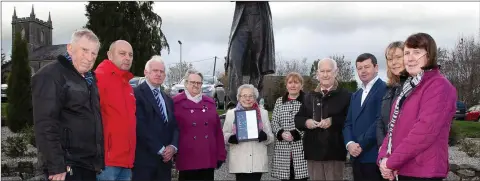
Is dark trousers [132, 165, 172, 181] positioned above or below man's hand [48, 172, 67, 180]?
below

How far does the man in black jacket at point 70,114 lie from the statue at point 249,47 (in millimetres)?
3355

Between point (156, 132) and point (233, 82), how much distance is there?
2.41m

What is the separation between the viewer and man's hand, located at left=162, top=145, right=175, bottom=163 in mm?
5109

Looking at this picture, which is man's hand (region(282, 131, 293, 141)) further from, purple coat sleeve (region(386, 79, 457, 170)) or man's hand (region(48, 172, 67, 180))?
man's hand (region(48, 172, 67, 180))

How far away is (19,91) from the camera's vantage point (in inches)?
654

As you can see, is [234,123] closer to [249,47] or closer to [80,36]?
[249,47]

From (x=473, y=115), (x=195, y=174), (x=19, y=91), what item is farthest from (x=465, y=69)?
(x=195, y=174)

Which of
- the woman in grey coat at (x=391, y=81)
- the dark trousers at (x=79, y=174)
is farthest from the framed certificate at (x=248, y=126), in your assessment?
the dark trousers at (x=79, y=174)

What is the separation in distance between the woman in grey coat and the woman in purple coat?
1.77 m

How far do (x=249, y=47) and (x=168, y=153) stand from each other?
Answer: 268 centimetres

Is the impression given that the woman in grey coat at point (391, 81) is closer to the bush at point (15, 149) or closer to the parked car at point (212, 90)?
the bush at point (15, 149)

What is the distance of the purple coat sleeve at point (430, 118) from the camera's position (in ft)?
11.5

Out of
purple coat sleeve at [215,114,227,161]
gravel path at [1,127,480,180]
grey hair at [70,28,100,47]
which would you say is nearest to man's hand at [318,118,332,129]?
purple coat sleeve at [215,114,227,161]

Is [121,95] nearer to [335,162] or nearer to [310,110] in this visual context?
[310,110]
